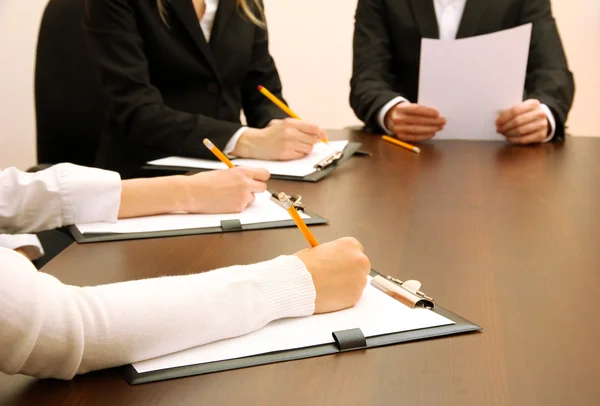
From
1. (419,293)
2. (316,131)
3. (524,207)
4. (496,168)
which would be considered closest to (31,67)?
(316,131)

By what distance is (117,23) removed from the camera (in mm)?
1543

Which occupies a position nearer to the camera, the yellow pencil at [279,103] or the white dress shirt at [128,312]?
the white dress shirt at [128,312]

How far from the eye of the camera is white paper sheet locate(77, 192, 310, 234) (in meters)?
0.94

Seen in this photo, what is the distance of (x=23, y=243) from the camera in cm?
104

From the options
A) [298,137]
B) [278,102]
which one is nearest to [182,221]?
[298,137]

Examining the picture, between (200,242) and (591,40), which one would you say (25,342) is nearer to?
(200,242)

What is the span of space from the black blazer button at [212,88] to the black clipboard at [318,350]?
116 cm

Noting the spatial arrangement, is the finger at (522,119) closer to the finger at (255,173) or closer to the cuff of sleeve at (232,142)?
the cuff of sleeve at (232,142)

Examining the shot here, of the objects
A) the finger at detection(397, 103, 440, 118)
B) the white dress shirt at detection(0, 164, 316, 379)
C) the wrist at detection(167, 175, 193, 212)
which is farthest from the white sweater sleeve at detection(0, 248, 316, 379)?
the finger at detection(397, 103, 440, 118)

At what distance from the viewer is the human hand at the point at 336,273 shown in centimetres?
67

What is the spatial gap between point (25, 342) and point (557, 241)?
0.65 meters

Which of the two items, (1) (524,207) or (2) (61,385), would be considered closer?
(2) (61,385)

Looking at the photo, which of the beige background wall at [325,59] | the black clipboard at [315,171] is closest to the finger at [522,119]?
the black clipboard at [315,171]

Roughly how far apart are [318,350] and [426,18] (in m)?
1.45
